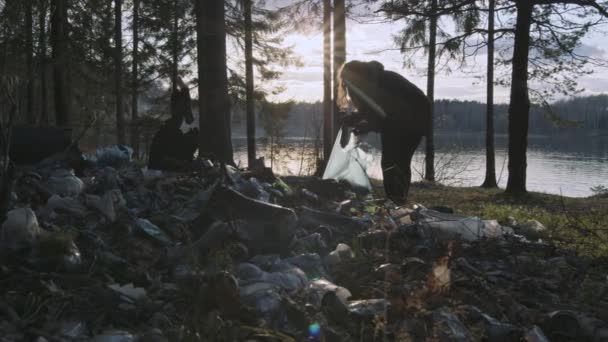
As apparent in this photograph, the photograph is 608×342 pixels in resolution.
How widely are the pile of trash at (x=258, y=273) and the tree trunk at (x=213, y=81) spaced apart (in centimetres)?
278

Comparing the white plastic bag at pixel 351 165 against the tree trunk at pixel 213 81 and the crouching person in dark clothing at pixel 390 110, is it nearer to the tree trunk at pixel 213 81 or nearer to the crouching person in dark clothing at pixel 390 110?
the crouching person in dark clothing at pixel 390 110

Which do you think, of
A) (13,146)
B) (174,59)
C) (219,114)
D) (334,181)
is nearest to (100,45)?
(174,59)

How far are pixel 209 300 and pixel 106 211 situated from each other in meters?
1.61

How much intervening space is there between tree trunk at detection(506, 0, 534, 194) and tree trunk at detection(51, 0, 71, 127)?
1071 cm

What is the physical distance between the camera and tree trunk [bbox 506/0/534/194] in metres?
9.70

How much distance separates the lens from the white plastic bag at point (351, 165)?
5.89 m

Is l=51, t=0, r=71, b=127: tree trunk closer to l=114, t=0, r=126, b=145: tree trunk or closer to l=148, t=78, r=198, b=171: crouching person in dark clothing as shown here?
l=114, t=0, r=126, b=145: tree trunk

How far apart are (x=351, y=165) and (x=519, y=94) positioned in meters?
5.80

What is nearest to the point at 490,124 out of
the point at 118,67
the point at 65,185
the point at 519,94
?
the point at 519,94

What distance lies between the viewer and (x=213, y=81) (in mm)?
7082

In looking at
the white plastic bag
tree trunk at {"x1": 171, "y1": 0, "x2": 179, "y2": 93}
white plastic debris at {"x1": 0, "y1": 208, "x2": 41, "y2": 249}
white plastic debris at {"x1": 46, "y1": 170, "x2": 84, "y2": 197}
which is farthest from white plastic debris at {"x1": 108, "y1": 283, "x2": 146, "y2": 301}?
tree trunk at {"x1": 171, "y1": 0, "x2": 179, "y2": 93}

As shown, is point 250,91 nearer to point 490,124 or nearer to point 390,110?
point 490,124

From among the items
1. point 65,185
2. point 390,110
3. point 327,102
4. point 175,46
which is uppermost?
point 175,46

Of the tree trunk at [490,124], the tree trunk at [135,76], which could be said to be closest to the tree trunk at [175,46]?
the tree trunk at [135,76]
